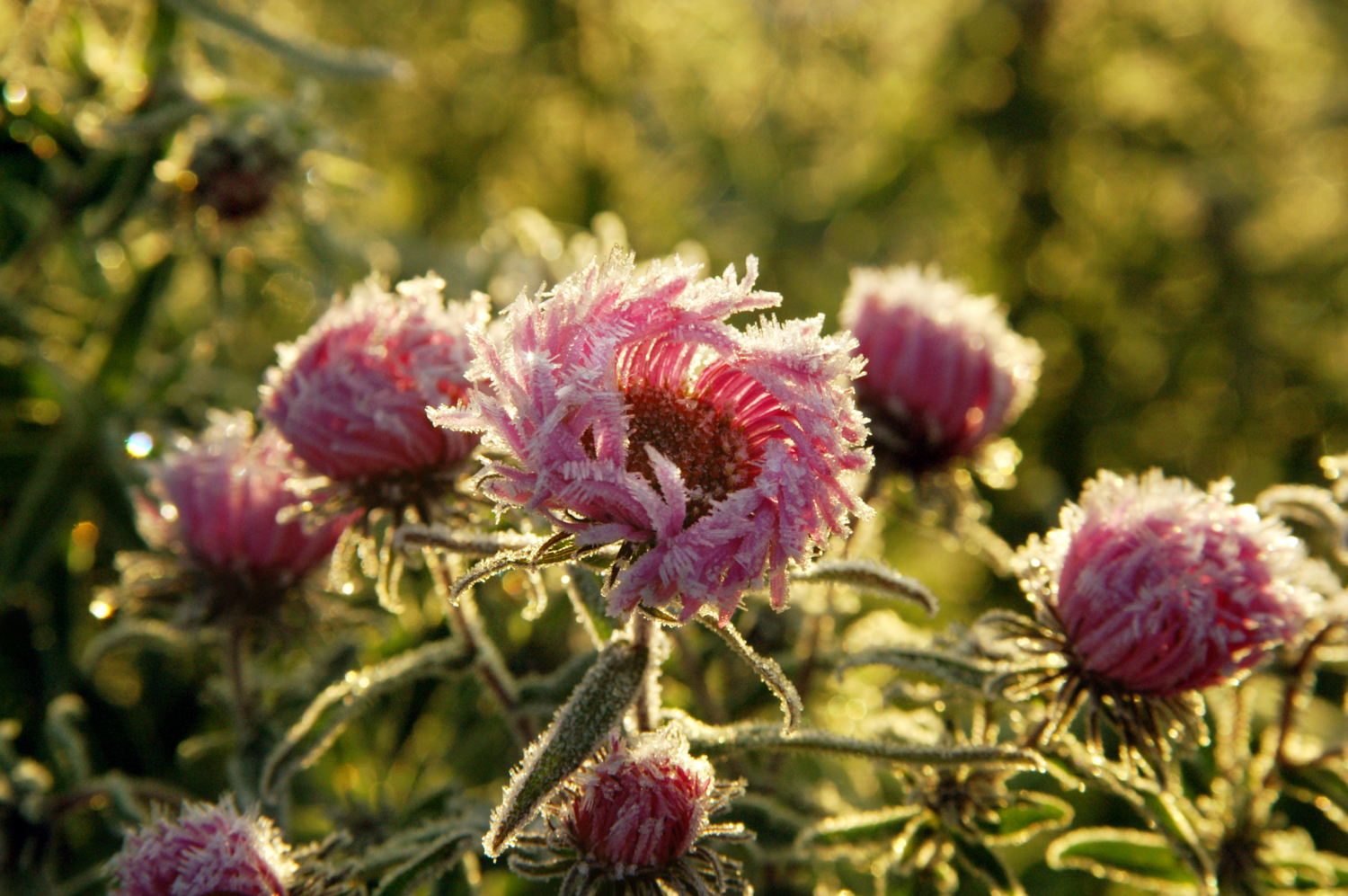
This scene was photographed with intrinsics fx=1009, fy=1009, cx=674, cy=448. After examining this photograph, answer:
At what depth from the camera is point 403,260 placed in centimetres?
209

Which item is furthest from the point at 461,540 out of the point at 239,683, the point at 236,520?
the point at 239,683

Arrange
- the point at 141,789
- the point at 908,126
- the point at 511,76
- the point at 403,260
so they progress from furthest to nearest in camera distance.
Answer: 1. the point at 511,76
2. the point at 908,126
3. the point at 403,260
4. the point at 141,789

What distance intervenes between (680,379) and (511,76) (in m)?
2.33

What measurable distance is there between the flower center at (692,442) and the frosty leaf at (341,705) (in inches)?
14.5

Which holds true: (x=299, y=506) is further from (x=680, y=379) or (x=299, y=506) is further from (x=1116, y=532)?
(x=1116, y=532)

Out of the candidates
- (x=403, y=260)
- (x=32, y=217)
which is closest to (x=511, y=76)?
(x=403, y=260)

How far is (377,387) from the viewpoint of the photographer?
869 millimetres

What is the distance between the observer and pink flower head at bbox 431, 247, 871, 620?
0.65 metres

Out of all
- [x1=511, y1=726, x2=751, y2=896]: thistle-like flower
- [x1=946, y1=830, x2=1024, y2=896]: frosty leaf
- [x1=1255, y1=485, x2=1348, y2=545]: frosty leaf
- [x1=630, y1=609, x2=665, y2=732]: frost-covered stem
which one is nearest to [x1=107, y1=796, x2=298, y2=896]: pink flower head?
[x1=511, y1=726, x2=751, y2=896]: thistle-like flower

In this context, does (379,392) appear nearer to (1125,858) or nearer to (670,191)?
(1125,858)

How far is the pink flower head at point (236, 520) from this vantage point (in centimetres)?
106

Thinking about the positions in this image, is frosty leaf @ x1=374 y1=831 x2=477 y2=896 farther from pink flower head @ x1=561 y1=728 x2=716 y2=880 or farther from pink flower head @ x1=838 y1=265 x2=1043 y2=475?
pink flower head @ x1=838 y1=265 x2=1043 y2=475

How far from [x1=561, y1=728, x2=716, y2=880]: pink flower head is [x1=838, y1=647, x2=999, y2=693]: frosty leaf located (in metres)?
0.22

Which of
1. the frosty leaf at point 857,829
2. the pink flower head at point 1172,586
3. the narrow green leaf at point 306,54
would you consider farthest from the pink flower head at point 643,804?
the narrow green leaf at point 306,54
